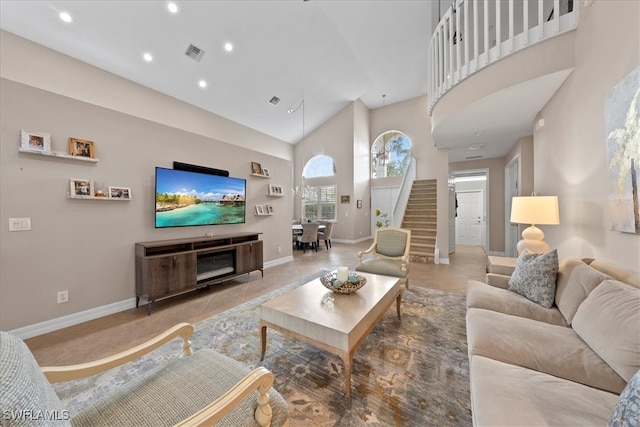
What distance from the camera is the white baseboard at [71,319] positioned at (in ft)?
7.58

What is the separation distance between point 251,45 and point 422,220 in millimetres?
5503

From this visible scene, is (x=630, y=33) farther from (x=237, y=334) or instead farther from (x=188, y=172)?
(x=188, y=172)

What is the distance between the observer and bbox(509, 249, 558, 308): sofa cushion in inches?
73.7

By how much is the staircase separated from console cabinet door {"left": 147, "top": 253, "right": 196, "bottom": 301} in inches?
178

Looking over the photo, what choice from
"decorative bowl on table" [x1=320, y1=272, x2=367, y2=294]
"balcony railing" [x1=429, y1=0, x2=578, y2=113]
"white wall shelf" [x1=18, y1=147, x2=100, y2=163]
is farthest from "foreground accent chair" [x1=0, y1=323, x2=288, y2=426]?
"balcony railing" [x1=429, y1=0, x2=578, y2=113]

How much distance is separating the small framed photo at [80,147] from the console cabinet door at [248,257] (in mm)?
2172

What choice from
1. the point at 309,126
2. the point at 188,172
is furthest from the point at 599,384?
the point at 309,126

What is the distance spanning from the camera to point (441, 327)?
241cm

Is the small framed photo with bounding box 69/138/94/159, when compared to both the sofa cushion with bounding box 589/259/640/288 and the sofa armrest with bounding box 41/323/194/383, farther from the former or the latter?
the sofa cushion with bounding box 589/259/640/288

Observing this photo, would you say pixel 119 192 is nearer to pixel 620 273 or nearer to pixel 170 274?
pixel 170 274

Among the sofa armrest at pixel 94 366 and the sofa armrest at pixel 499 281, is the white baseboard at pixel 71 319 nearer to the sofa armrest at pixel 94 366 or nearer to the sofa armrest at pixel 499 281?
the sofa armrest at pixel 94 366

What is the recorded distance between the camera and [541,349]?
53.2 inches

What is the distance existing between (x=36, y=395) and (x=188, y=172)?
3320mm

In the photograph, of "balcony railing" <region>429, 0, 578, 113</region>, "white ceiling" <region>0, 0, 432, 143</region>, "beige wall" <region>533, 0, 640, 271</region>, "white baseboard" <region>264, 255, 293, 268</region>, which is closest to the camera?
"beige wall" <region>533, 0, 640, 271</region>
